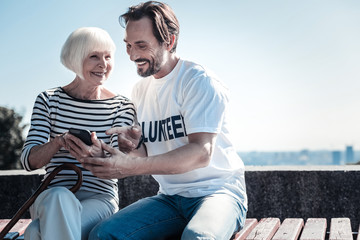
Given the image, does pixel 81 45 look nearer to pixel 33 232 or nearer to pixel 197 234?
pixel 33 232

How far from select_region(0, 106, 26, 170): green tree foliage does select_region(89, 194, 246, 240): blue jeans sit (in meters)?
24.2

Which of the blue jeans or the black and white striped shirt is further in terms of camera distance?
the black and white striped shirt

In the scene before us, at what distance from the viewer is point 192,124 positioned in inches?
104

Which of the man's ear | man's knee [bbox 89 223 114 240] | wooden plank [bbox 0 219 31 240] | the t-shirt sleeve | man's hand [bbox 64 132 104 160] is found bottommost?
wooden plank [bbox 0 219 31 240]

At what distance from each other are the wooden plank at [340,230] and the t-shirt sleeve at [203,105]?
38.7 inches

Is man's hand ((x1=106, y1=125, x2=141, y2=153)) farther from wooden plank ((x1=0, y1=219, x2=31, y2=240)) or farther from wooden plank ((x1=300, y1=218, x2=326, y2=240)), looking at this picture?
wooden plank ((x1=300, y1=218, x2=326, y2=240))

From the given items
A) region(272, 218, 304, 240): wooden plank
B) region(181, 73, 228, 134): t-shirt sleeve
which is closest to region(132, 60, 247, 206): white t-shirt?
region(181, 73, 228, 134): t-shirt sleeve

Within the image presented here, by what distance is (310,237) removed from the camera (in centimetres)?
293

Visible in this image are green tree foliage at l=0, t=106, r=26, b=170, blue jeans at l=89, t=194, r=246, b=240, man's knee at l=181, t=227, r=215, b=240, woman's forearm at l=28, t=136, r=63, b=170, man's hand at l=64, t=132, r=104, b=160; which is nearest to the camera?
man's knee at l=181, t=227, r=215, b=240

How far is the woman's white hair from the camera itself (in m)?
3.04

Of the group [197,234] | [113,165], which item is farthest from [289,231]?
[113,165]

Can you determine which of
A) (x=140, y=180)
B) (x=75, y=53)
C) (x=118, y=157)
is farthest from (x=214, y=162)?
(x=140, y=180)

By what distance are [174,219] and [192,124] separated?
578mm

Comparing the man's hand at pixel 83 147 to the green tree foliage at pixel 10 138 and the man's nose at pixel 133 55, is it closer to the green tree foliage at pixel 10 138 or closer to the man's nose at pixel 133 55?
the man's nose at pixel 133 55
